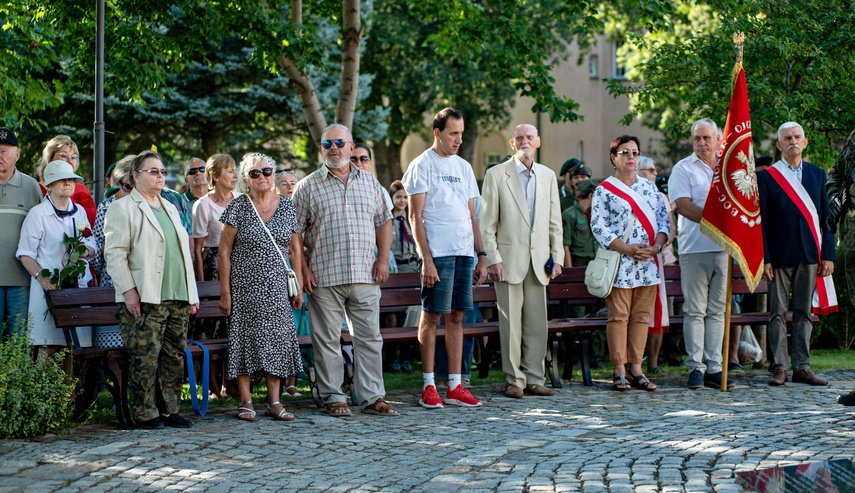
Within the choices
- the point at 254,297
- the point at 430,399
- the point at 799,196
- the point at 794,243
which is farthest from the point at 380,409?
the point at 799,196

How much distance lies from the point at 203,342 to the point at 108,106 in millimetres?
16995

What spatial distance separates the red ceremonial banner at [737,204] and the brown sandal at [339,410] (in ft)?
12.0

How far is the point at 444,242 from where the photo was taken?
973cm

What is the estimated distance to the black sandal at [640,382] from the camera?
34.9ft

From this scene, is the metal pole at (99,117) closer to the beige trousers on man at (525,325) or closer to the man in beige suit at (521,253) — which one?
the man in beige suit at (521,253)

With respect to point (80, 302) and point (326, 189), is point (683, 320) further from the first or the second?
point (80, 302)

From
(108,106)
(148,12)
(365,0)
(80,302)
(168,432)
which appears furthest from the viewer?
(365,0)

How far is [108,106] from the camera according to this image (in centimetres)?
2545

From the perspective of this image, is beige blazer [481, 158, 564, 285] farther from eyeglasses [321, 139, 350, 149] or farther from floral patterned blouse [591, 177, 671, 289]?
eyeglasses [321, 139, 350, 149]

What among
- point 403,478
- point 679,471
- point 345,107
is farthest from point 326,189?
point 345,107

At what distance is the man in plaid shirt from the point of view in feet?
30.5

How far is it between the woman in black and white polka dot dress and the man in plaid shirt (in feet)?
0.97

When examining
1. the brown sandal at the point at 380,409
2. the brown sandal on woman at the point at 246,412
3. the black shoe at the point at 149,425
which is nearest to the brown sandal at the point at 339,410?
the brown sandal at the point at 380,409

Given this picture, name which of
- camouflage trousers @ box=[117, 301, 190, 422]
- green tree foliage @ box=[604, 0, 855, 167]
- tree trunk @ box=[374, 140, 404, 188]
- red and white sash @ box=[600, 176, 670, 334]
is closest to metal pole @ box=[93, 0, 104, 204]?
camouflage trousers @ box=[117, 301, 190, 422]
